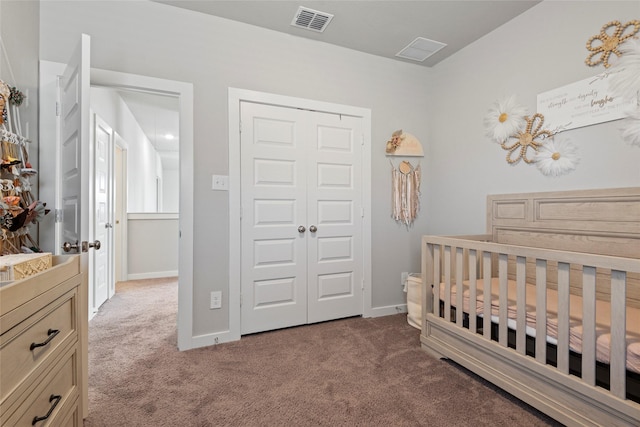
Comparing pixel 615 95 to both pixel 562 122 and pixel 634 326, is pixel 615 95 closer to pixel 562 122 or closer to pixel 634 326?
pixel 562 122

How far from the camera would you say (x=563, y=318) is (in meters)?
1.35

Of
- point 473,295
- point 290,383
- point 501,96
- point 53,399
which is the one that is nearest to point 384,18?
point 501,96

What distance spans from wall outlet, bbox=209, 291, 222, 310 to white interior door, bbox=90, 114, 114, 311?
138 centimetres

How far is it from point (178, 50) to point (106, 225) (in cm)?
216

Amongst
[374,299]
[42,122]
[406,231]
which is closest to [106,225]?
[42,122]

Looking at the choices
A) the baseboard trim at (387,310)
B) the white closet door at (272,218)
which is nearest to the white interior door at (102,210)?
the white closet door at (272,218)

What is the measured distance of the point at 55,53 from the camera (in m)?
1.89

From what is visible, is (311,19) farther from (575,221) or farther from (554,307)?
(554,307)

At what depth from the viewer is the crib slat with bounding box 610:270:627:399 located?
1.16 m

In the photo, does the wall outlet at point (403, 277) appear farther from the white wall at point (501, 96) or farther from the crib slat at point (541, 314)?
the crib slat at point (541, 314)

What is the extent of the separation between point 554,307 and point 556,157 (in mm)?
1047

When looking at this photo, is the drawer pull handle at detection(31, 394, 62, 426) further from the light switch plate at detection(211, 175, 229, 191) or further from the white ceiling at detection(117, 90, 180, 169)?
the white ceiling at detection(117, 90, 180, 169)

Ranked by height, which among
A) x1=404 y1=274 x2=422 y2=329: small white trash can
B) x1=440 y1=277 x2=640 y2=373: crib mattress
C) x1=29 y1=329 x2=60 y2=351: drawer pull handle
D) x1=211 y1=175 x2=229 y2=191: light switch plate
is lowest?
x1=404 y1=274 x2=422 y2=329: small white trash can

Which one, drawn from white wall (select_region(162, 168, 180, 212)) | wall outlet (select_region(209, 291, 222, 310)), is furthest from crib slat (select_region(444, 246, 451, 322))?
white wall (select_region(162, 168, 180, 212))
